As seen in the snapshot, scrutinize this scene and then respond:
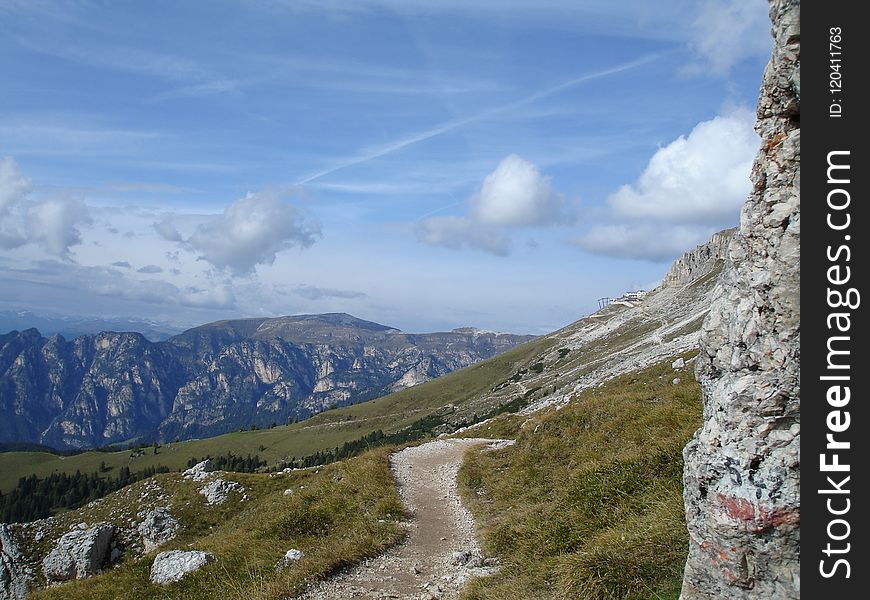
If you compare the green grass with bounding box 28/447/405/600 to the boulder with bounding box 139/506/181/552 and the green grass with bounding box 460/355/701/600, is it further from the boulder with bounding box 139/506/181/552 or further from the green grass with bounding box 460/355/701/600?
the boulder with bounding box 139/506/181/552

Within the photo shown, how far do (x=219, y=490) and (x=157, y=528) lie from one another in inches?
194

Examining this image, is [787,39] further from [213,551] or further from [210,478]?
[210,478]

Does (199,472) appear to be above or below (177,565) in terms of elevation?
below

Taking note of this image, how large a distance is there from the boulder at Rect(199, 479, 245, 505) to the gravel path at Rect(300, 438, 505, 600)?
21.7m

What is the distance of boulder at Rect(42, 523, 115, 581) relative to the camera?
109ft

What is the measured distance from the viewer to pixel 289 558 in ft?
49.4

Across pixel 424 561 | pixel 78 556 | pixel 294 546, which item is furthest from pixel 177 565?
pixel 78 556

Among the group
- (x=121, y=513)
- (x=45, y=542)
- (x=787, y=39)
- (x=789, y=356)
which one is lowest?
(x=45, y=542)

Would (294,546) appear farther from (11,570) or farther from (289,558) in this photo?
(11,570)

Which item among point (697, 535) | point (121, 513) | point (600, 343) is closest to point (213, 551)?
point (697, 535)

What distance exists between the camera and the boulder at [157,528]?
35.4m

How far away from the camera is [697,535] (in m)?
6.35

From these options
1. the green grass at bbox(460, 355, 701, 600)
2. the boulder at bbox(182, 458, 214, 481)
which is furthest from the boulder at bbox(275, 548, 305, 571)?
the boulder at bbox(182, 458, 214, 481)
